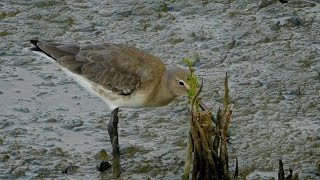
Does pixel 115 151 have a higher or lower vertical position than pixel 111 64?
lower

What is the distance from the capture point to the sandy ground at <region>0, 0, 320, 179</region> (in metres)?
8.75

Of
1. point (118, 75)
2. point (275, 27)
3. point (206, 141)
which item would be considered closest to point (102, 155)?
point (118, 75)

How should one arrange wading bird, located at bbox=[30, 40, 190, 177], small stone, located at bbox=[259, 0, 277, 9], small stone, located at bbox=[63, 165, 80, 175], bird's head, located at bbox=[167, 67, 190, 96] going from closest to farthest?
small stone, located at bbox=[63, 165, 80, 175]
bird's head, located at bbox=[167, 67, 190, 96]
wading bird, located at bbox=[30, 40, 190, 177]
small stone, located at bbox=[259, 0, 277, 9]

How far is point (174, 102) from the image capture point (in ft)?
32.8

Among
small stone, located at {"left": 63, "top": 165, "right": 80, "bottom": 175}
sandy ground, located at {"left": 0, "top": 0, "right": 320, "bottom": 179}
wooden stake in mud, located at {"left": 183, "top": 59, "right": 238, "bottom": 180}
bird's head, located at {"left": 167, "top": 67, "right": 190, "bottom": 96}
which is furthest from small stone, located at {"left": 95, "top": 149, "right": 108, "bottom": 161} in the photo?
wooden stake in mud, located at {"left": 183, "top": 59, "right": 238, "bottom": 180}

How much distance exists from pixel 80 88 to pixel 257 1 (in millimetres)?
3259

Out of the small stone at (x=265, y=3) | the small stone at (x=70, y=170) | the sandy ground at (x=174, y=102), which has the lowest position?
the small stone at (x=70, y=170)

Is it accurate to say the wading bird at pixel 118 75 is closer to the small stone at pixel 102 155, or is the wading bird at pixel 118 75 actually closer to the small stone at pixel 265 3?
the small stone at pixel 102 155

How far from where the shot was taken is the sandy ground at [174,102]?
8750 mm

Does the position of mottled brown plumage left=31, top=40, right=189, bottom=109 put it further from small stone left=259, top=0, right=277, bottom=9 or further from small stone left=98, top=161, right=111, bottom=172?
small stone left=259, top=0, right=277, bottom=9

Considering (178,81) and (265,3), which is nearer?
(178,81)

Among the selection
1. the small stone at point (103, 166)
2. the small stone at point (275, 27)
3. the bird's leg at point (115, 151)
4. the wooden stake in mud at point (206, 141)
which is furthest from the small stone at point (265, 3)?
the wooden stake in mud at point (206, 141)

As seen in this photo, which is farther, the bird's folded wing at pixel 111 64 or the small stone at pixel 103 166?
the bird's folded wing at pixel 111 64

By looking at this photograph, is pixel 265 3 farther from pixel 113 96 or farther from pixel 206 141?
pixel 206 141
